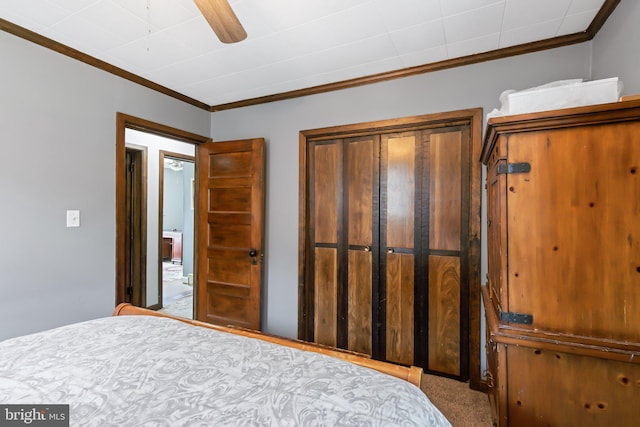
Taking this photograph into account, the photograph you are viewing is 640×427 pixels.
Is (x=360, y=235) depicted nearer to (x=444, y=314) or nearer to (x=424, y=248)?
(x=424, y=248)

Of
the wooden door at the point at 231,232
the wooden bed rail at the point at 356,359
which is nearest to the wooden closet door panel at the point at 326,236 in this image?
the wooden door at the point at 231,232

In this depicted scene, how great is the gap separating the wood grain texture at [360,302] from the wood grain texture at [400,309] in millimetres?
169

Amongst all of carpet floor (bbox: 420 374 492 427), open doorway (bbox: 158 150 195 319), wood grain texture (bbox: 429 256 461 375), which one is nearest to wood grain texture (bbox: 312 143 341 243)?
wood grain texture (bbox: 429 256 461 375)

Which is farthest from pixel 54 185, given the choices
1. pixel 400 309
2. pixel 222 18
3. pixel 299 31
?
pixel 400 309

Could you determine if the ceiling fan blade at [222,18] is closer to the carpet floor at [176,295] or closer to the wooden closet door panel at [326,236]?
the wooden closet door panel at [326,236]

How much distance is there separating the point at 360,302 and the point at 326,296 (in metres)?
0.34

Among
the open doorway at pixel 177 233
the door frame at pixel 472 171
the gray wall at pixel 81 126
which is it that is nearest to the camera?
the gray wall at pixel 81 126

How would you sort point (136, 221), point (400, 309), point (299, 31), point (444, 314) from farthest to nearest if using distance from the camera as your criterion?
point (136, 221) → point (400, 309) → point (444, 314) → point (299, 31)

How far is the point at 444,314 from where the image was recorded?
95.1 inches

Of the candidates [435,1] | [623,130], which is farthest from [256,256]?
[623,130]

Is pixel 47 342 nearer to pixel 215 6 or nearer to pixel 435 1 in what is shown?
pixel 215 6

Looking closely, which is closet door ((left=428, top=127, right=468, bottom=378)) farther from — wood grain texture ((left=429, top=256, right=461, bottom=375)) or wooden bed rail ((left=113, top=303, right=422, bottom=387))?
wooden bed rail ((left=113, top=303, right=422, bottom=387))

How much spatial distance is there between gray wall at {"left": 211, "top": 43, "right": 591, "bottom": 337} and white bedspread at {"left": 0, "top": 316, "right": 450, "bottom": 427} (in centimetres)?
173

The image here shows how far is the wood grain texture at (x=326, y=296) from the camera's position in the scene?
2.83 metres
